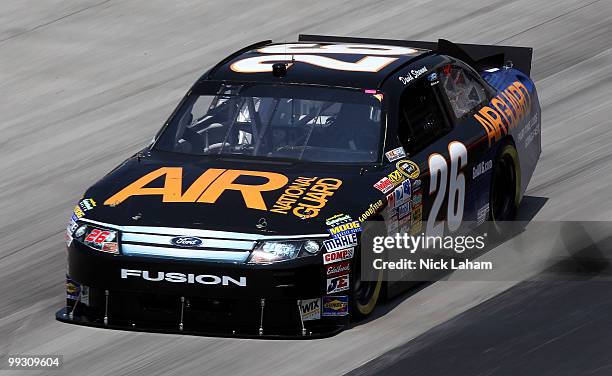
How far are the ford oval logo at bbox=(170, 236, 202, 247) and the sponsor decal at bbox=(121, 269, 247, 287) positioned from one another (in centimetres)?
20

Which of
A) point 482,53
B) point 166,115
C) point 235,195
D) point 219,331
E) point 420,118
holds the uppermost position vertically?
point 482,53

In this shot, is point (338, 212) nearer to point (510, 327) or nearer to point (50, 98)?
point (510, 327)

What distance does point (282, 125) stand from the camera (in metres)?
11.0

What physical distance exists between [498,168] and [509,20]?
7.01m

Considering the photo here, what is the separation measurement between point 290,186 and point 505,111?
2737 millimetres

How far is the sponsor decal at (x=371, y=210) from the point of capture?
9.86 m

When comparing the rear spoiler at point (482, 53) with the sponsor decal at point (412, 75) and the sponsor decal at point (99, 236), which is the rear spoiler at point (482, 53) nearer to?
the sponsor decal at point (412, 75)

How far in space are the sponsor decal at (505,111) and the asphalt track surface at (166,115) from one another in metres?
0.81

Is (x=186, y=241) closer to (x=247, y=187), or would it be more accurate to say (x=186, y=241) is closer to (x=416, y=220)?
(x=247, y=187)

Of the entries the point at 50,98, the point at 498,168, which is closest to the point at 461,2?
the point at 50,98

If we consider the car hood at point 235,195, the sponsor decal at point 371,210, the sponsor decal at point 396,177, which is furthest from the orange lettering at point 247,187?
the sponsor decal at point 396,177

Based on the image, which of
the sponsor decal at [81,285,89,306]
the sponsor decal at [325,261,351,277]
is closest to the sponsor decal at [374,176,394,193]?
the sponsor decal at [325,261,351,277]

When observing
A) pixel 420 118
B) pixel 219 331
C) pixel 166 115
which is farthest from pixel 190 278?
pixel 166 115

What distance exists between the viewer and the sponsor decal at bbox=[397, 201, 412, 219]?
405 inches
